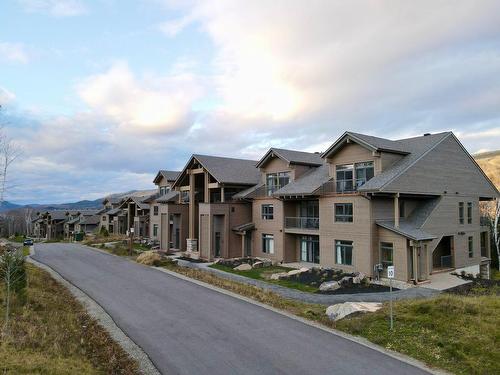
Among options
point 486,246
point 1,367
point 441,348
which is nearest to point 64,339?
point 1,367

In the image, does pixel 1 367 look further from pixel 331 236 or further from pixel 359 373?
pixel 331 236

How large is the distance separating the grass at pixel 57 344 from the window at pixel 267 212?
66.2 ft

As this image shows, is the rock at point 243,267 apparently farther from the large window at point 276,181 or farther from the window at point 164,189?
the window at point 164,189

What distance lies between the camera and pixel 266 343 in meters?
12.5

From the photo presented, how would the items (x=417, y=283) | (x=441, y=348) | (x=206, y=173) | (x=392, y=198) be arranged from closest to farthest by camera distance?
(x=441, y=348) < (x=417, y=283) < (x=392, y=198) < (x=206, y=173)

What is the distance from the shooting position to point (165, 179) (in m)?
52.0

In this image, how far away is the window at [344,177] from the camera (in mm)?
28516

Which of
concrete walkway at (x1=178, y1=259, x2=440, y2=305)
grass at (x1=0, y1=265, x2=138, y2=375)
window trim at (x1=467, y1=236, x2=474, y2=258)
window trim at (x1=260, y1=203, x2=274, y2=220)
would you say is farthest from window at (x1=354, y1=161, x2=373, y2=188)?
grass at (x1=0, y1=265, x2=138, y2=375)

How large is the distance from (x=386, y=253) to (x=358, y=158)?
7.25 metres

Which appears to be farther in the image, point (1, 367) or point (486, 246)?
point (486, 246)

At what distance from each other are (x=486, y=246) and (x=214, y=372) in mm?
34416

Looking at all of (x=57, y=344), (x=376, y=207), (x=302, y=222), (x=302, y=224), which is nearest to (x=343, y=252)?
(x=376, y=207)

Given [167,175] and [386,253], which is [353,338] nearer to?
[386,253]

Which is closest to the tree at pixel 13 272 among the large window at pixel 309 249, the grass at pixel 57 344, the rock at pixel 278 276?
the grass at pixel 57 344
